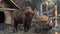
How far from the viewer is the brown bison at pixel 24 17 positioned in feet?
7.87

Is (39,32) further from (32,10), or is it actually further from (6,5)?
(6,5)

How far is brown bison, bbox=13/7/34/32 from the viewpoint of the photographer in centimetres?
240

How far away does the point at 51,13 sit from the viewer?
2379 mm

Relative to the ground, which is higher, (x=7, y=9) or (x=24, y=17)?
(x=7, y=9)

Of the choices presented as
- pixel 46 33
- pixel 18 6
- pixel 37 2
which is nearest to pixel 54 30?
pixel 46 33

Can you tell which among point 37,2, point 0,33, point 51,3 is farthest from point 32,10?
point 0,33

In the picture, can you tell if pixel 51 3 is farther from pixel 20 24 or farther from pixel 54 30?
pixel 20 24

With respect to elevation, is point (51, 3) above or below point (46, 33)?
above

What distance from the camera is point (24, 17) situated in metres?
2.41

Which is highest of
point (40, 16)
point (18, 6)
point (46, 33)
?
point (18, 6)

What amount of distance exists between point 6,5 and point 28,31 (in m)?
0.48

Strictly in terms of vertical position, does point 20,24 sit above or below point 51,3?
below

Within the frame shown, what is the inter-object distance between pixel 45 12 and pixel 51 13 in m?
0.08

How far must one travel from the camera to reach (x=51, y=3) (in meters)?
2.36
